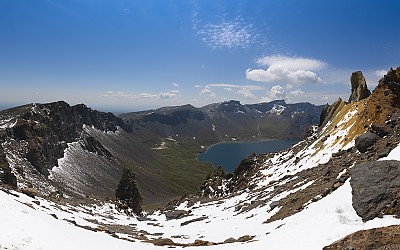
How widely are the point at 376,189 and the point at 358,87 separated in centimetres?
6540

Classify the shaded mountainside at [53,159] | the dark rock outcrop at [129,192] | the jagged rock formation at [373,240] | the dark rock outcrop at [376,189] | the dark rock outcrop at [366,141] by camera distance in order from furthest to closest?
the shaded mountainside at [53,159] < the dark rock outcrop at [129,192] < the dark rock outcrop at [366,141] < the dark rock outcrop at [376,189] < the jagged rock formation at [373,240]

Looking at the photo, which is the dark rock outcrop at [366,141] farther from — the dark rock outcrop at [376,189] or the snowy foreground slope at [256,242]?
the snowy foreground slope at [256,242]

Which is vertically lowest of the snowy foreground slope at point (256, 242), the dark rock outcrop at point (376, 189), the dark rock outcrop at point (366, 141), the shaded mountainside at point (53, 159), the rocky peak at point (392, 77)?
the shaded mountainside at point (53, 159)

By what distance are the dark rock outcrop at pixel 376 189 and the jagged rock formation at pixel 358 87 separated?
58.8 meters

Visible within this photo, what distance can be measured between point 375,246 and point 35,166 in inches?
4931

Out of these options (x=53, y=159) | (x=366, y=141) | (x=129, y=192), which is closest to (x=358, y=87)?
(x=366, y=141)

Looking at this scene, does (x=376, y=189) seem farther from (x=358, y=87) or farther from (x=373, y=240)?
(x=358, y=87)

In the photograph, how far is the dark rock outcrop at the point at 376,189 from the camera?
17.0m

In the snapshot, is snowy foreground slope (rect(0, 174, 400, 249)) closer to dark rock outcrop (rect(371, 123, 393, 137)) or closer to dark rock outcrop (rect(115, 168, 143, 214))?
dark rock outcrop (rect(371, 123, 393, 137))

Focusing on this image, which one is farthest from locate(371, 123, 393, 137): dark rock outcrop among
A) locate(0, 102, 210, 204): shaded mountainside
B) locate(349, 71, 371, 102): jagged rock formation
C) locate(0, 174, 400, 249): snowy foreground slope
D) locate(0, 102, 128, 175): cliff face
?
locate(0, 102, 128, 175): cliff face

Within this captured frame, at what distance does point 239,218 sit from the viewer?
35.3 meters

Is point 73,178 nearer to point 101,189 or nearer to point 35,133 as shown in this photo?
point 101,189

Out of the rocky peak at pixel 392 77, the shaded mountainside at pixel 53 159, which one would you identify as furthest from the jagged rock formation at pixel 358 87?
the shaded mountainside at pixel 53 159

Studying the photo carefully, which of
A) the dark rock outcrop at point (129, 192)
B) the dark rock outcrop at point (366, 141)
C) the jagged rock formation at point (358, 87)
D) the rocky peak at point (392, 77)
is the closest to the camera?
the dark rock outcrop at point (366, 141)
